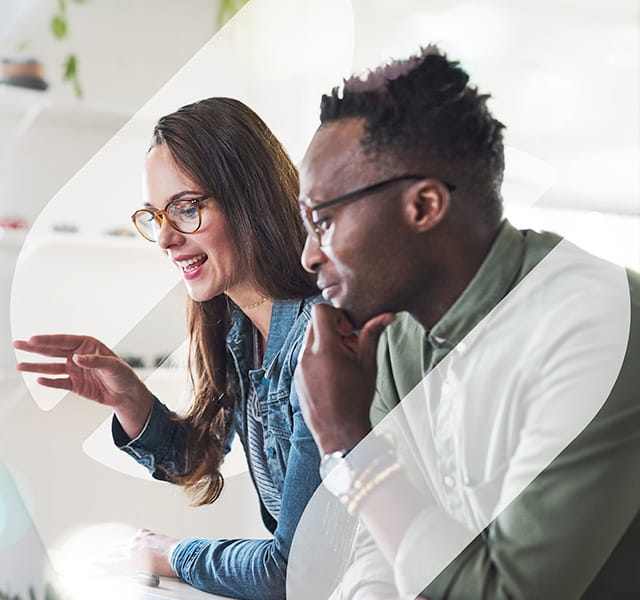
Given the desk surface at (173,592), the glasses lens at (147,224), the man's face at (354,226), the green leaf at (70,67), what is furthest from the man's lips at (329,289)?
the green leaf at (70,67)

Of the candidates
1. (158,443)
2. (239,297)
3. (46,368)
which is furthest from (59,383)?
(239,297)

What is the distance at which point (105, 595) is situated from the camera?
3.08 feet

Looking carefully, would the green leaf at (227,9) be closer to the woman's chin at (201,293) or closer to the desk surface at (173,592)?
the woman's chin at (201,293)

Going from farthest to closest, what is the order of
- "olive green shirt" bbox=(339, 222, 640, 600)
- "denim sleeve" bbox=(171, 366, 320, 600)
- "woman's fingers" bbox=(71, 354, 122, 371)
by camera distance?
"woman's fingers" bbox=(71, 354, 122, 371) < "denim sleeve" bbox=(171, 366, 320, 600) < "olive green shirt" bbox=(339, 222, 640, 600)

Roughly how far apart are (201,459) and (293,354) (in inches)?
8.1

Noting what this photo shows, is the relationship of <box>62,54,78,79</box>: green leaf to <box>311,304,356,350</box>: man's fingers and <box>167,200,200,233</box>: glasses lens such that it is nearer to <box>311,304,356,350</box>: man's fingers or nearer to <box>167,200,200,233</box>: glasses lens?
<box>167,200,200,233</box>: glasses lens

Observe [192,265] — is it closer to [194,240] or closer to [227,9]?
[194,240]

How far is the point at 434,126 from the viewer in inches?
28.1

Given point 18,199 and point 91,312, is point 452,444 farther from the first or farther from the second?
point 18,199

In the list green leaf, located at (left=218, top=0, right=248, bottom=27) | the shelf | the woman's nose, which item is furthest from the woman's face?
green leaf, located at (left=218, top=0, right=248, bottom=27)

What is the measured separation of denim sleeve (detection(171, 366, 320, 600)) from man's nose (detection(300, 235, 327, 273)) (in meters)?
0.15

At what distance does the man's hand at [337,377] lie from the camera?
711mm

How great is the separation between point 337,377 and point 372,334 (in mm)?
53

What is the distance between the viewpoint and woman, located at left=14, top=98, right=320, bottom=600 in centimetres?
86
